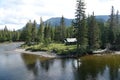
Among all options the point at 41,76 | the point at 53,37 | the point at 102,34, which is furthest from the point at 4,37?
the point at 41,76

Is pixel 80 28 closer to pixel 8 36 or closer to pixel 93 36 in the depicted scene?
pixel 93 36

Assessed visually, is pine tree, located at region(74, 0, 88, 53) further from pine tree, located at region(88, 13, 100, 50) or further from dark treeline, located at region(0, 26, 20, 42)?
dark treeline, located at region(0, 26, 20, 42)

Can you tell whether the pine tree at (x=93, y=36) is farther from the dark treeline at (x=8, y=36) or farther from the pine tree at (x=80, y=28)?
the dark treeline at (x=8, y=36)

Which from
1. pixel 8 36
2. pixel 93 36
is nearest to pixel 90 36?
pixel 93 36

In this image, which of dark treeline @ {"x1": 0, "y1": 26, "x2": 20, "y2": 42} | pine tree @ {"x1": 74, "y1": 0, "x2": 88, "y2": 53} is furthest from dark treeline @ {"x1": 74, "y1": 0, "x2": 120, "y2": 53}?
dark treeline @ {"x1": 0, "y1": 26, "x2": 20, "y2": 42}

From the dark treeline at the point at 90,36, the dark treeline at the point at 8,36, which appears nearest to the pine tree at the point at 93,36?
the dark treeline at the point at 90,36

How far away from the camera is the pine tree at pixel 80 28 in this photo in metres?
79.1

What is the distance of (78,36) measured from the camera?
80312mm

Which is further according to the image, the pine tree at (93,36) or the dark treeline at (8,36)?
the dark treeline at (8,36)

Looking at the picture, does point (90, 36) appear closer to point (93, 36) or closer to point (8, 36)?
point (93, 36)

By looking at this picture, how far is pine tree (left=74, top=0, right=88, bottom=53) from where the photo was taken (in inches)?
3113

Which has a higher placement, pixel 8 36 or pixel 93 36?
pixel 93 36

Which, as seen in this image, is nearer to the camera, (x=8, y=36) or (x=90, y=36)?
(x=90, y=36)

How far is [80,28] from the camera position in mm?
80438
